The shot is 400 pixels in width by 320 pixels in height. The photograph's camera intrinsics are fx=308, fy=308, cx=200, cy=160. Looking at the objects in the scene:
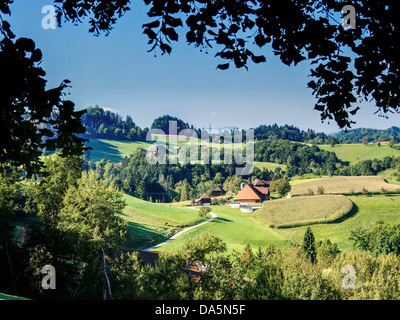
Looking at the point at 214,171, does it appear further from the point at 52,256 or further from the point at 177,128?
the point at 52,256

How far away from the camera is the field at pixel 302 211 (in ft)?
203

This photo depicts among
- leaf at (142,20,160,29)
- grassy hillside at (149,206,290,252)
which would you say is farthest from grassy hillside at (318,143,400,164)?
leaf at (142,20,160,29)

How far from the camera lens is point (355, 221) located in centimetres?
5922

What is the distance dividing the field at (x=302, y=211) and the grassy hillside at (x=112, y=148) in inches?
3521

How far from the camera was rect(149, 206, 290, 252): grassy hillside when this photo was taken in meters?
51.1

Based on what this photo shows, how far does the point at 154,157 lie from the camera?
13450cm

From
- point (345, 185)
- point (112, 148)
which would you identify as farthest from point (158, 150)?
point (345, 185)

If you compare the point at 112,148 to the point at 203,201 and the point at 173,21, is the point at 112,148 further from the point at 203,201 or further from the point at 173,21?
the point at 173,21

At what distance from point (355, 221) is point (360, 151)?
265 ft

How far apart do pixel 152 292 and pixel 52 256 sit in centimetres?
682

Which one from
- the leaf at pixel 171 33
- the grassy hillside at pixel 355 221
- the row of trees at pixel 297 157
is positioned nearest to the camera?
the leaf at pixel 171 33

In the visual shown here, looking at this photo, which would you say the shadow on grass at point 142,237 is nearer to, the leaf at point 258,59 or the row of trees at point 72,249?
the row of trees at point 72,249

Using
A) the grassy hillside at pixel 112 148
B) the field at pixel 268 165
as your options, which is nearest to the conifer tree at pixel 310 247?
the field at pixel 268 165
